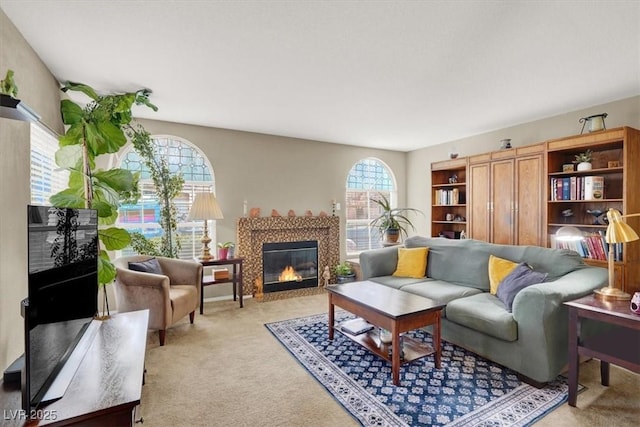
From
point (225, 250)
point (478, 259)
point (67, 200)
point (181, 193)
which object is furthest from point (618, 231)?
point (181, 193)

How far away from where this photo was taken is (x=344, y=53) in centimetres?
233

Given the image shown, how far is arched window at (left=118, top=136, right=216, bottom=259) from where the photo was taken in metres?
4.02

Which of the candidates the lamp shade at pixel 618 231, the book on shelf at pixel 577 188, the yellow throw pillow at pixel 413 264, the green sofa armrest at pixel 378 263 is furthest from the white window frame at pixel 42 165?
the book on shelf at pixel 577 188

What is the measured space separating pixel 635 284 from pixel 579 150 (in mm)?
1555

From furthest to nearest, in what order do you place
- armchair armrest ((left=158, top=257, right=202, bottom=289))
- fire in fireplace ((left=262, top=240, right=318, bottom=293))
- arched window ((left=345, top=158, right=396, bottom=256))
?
arched window ((left=345, top=158, right=396, bottom=256)), fire in fireplace ((left=262, top=240, right=318, bottom=293)), armchair armrest ((left=158, top=257, right=202, bottom=289))

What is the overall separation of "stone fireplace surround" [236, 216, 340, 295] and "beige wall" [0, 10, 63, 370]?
263cm

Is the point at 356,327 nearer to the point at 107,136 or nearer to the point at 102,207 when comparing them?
the point at 102,207

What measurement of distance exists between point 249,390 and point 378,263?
2.17 m

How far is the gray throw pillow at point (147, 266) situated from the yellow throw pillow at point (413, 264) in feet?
9.11

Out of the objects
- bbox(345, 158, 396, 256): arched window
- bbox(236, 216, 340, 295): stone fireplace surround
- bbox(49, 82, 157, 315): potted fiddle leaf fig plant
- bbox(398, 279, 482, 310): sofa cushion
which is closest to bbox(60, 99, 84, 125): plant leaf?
bbox(49, 82, 157, 315): potted fiddle leaf fig plant

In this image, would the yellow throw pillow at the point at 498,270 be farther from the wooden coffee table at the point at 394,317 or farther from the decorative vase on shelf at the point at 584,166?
the decorative vase on shelf at the point at 584,166

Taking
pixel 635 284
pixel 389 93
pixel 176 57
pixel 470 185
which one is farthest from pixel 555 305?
pixel 176 57

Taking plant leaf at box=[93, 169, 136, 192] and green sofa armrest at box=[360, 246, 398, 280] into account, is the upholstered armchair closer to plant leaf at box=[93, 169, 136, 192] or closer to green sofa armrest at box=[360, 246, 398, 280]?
plant leaf at box=[93, 169, 136, 192]

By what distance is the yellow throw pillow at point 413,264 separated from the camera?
3.75 metres
